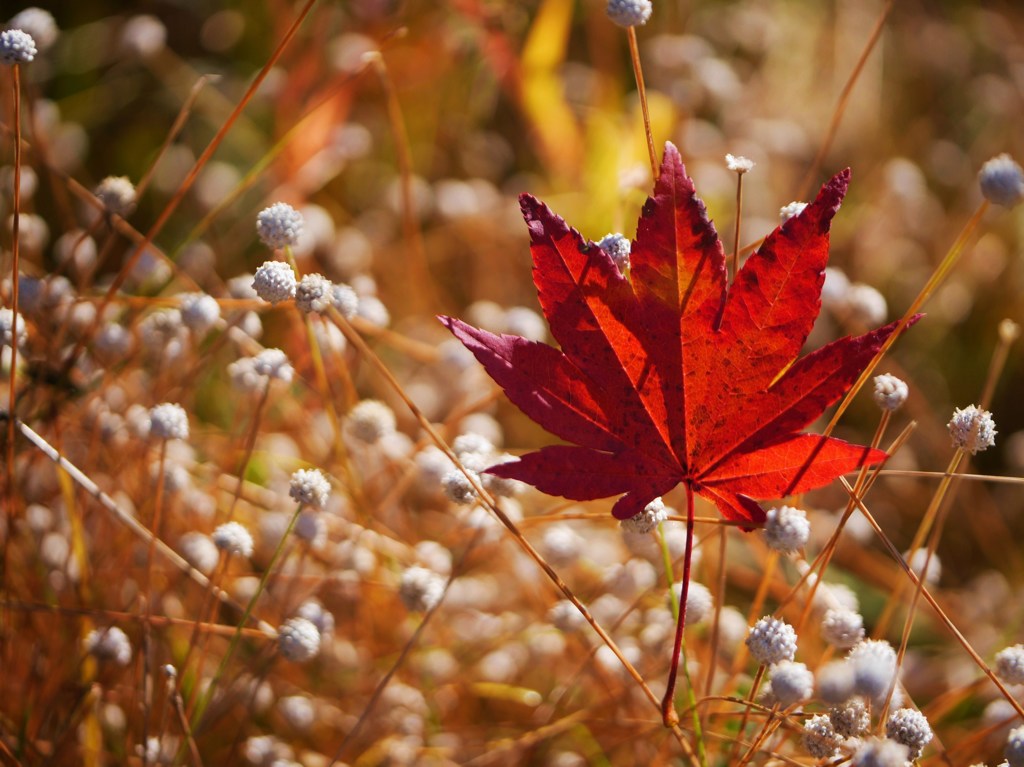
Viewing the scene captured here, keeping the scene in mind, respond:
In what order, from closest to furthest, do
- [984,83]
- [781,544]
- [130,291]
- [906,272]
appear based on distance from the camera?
[781,544], [130,291], [906,272], [984,83]

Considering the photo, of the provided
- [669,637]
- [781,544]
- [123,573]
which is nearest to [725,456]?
[781,544]

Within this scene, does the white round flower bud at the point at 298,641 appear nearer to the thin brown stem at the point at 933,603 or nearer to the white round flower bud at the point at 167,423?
the white round flower bud at the point at 167,423

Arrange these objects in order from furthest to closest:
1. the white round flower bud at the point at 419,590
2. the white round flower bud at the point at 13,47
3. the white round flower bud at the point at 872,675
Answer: the white round flower bud at the point at 419,590, the white round flower bud at the point at 13,47, the white round flower bud at the point at 872,675

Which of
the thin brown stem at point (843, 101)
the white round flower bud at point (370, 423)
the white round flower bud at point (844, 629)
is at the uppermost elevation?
the thin brown stem at point (843, 101)

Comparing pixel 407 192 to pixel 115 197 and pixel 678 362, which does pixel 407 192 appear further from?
pixel 678 362

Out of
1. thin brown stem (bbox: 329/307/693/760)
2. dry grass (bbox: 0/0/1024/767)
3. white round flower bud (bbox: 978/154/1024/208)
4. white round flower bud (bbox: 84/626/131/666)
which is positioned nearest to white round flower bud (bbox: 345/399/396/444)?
dry grass (bbox: 0/0/1024/767)

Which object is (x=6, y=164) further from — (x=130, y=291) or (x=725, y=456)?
(x=725, y=456)

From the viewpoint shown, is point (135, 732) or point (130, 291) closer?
point (135, 732)

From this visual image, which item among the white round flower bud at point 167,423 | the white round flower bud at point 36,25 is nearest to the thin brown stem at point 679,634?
the white round flower bud at point 167,423
